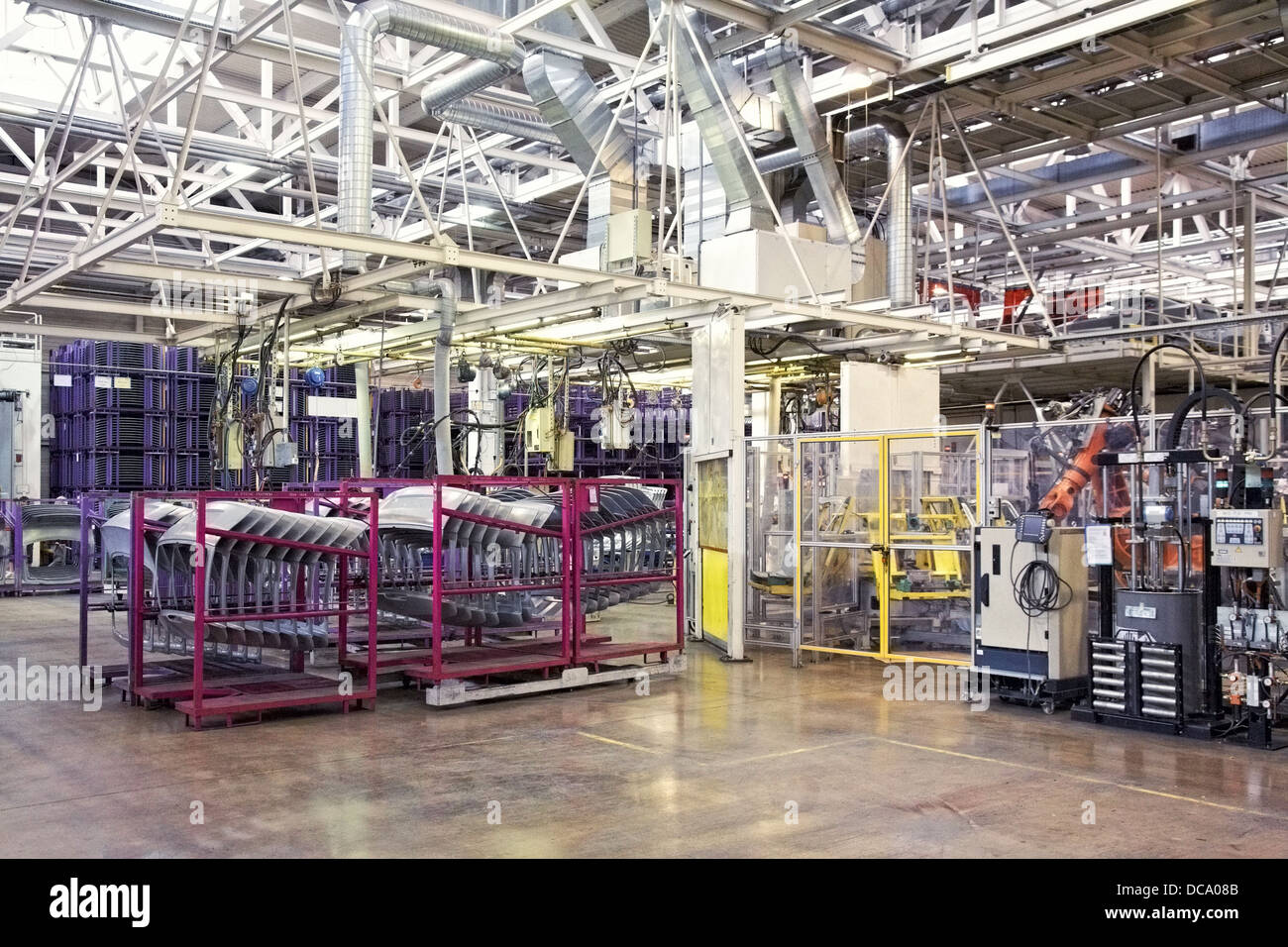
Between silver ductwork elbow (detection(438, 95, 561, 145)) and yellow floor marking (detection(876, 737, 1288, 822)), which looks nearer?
yellow floor marking (detection(876, 737, 1288, 822))

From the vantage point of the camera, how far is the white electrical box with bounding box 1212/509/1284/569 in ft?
24.9

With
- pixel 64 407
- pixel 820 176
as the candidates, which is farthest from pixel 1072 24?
pixel 64 407

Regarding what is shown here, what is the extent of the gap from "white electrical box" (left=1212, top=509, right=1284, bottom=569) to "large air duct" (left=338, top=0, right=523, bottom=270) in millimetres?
6325

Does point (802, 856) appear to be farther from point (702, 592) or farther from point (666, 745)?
point (702, 592)

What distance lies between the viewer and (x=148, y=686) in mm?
8984

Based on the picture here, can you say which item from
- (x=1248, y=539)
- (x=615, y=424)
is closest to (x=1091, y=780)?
(x=1248, y=539)

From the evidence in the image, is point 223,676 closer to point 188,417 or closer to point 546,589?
point 546,589

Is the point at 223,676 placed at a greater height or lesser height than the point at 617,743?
greater

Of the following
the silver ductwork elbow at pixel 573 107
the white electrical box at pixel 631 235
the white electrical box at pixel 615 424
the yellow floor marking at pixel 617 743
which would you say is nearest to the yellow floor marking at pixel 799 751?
the yellow floor marking at pixel 617 743

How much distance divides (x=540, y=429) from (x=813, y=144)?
15.8 feet

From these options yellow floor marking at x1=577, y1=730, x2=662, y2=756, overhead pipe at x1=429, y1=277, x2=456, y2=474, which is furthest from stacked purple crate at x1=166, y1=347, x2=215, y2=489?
yellow floor marking at x1=577, y1=730, x2=662, y2=756

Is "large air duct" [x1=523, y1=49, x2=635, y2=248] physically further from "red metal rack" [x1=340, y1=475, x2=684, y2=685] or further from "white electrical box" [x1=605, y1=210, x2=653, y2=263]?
"red metal rack" [x1=340, y1=475, x2=684, y2=685]

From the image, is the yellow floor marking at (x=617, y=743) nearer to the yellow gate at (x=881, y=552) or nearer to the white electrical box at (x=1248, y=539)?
the yellow gate at (x=881, y=552)

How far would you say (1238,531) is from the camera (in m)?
7.70
